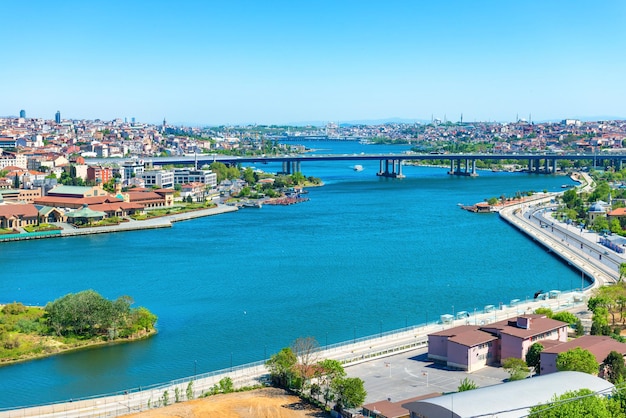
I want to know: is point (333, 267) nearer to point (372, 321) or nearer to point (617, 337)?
point (372, 321)

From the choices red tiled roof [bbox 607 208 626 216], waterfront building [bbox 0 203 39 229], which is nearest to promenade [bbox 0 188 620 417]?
red tiled roof [bbox 607 208 626 216]

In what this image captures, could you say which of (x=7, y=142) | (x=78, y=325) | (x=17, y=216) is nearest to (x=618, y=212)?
(x=78, y=325)

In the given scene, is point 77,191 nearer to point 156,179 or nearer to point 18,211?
point 18,211

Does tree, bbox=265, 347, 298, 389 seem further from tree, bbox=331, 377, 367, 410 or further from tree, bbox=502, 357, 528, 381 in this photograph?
tree, bbox=502, 357, 528, 381

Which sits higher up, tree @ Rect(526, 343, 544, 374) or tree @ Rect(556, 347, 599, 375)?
tree @ Rect(556, 347, 599, 375)

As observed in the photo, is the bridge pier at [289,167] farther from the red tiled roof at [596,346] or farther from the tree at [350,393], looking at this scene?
the tree at [350,393]

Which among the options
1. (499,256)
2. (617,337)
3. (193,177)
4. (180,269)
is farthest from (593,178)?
(617,337)

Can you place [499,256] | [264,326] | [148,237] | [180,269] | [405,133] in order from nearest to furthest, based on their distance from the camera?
1. [264,326]
2. [180,269]
3. [499,256]
4. [148,237]
5. [405,133]
